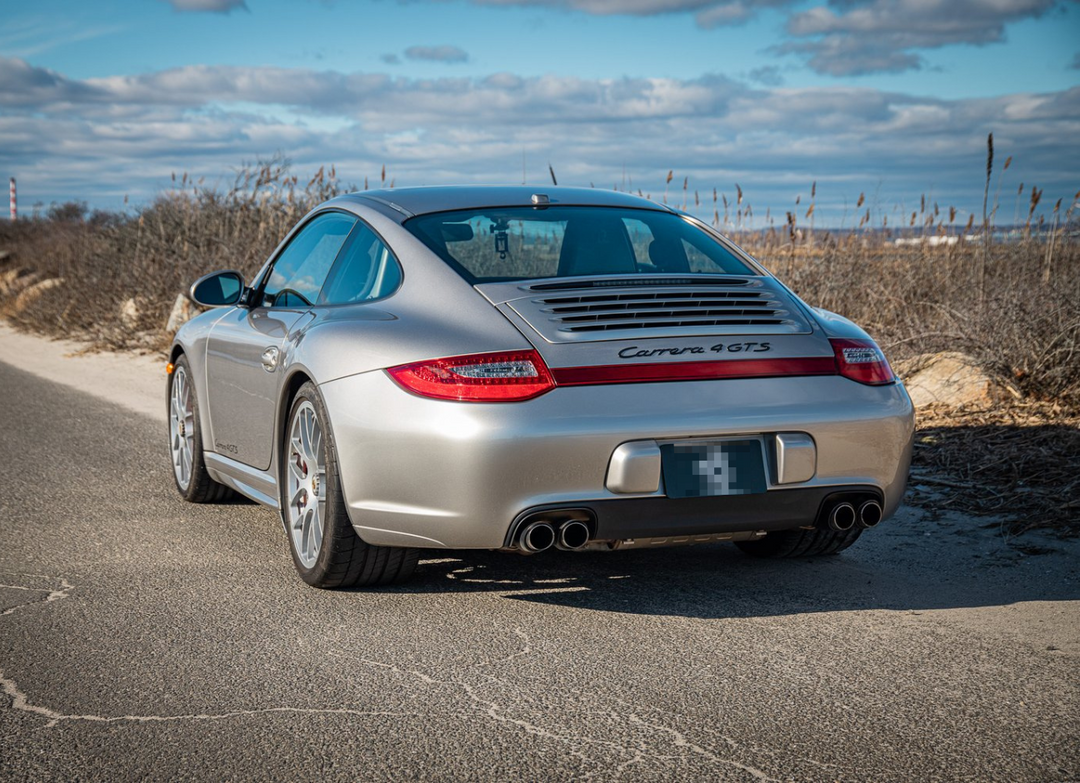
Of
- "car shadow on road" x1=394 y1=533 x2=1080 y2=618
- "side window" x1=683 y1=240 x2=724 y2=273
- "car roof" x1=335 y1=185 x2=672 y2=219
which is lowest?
"car shadow on road" x1=394 y1=533 x2=1080 y2=618

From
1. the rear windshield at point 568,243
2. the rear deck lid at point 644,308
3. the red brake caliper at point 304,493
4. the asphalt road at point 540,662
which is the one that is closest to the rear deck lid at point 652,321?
the rear deck lid at point 644,308

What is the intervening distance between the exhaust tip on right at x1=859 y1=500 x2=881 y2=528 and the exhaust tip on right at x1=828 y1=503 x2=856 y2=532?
0.05m

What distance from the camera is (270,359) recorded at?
494 centimetres

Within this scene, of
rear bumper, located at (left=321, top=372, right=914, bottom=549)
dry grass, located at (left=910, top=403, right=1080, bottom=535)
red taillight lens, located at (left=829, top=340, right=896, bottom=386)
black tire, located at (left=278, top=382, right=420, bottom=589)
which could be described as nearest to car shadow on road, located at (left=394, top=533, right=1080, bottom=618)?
black tire, located at (left=278, top=382, right=420, bottom=589)

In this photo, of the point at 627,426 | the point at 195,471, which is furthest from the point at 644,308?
the point at 195,471

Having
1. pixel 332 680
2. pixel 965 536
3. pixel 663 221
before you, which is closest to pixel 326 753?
pixel 332 680

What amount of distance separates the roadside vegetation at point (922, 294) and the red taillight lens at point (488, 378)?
303 centimetres

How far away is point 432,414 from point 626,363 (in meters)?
0.67

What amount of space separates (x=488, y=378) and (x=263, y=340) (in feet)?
5.47

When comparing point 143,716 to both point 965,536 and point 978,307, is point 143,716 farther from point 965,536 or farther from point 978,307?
point 978,307

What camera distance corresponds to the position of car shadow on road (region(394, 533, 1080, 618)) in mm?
4422

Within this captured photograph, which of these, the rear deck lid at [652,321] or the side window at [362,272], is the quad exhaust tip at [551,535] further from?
the side window at [362,272]

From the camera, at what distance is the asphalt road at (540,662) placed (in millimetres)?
2975

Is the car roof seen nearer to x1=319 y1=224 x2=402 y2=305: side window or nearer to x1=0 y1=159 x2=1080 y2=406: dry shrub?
x1=319 y1=224 x2=402 y2=305: side window
